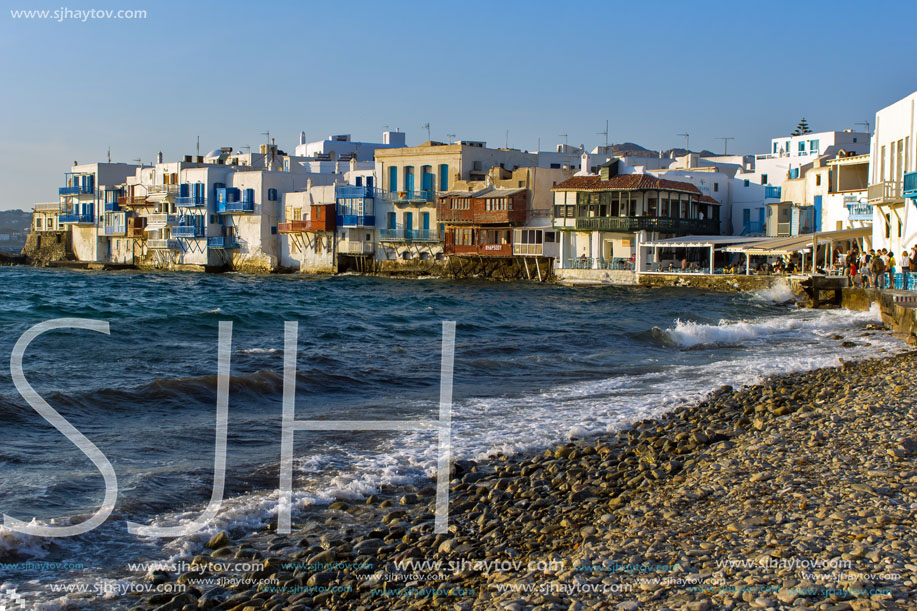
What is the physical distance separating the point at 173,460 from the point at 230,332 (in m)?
15.1

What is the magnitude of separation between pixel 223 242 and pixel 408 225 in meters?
16.4

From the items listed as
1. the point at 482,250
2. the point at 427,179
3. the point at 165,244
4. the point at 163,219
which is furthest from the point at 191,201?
the point at 482,250

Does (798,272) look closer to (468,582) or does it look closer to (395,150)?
(395,150)

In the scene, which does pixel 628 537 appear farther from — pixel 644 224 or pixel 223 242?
pixel 223 242

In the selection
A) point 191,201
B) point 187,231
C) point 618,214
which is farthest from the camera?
point 187,231

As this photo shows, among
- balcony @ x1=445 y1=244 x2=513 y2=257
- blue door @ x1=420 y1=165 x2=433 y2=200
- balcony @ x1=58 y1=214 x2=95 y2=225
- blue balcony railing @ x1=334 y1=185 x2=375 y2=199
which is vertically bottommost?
balcony @ x1=445 y1=244 x2=513 y2=257

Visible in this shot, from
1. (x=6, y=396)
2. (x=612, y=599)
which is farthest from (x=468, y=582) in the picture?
(x=6, y=396)

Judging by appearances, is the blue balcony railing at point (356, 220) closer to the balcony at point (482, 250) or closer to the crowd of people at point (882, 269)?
the balcony at point (482, 250)

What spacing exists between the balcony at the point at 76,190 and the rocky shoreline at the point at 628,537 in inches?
3039

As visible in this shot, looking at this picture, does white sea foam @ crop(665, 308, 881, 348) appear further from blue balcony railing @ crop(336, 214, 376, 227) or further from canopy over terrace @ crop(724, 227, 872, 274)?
blue balcony railing @ crop(336, 214, 376, 227)

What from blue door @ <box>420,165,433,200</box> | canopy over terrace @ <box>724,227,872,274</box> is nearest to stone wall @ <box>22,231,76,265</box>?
blue door @ <box>420,165,433,200</box>

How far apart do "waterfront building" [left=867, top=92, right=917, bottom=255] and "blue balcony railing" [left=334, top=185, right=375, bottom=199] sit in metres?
36.4

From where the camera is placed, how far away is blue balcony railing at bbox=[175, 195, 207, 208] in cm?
6831

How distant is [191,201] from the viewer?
225 ft
